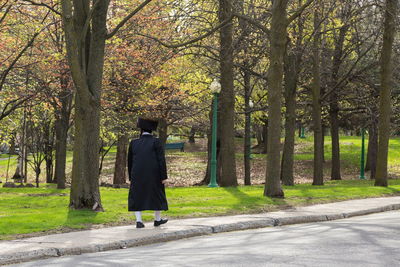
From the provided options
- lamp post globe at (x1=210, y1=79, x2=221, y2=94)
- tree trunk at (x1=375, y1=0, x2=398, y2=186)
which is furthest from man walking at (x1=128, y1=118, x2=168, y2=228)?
tree trunk at (x1=375, y1=0, x2=398, y2=186)

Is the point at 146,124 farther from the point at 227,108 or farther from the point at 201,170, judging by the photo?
the point at 201,170

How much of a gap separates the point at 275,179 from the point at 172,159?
102 ft

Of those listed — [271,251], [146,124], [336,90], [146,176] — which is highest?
[336,90]

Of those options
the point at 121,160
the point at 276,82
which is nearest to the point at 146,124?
the point at 276,82

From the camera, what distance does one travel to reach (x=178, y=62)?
29.1 meters

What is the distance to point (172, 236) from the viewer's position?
10484 mm

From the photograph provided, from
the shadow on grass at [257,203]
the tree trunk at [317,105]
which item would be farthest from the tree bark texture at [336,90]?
the shadow on grass at [257,203]

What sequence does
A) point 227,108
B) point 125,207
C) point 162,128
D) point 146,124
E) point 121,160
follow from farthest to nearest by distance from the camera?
point 121,160
point 162,128
point 227,108
point 125,207
point 146,124

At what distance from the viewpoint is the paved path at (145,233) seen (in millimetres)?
8812

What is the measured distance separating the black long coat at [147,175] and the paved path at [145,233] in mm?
450

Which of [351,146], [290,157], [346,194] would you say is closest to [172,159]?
[351,146]

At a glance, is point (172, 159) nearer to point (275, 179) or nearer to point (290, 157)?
point (290, 157)

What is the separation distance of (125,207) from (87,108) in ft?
8.87

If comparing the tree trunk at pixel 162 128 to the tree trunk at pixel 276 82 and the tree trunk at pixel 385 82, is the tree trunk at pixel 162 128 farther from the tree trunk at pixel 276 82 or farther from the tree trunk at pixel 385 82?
the tree trunk at pixel 276 82
